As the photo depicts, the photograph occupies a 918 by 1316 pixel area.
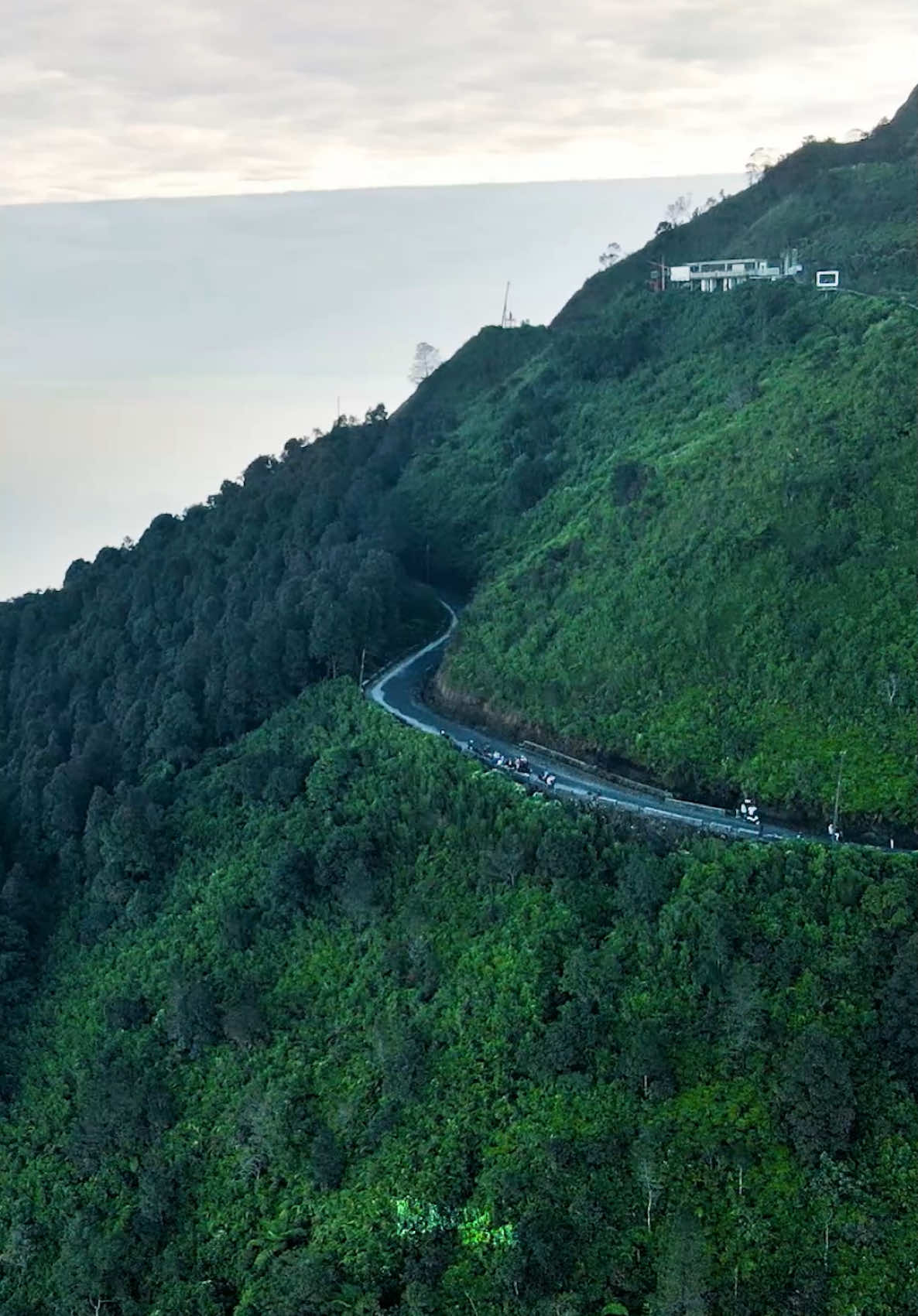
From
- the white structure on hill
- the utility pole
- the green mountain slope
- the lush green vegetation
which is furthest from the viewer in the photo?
the white structure on hill

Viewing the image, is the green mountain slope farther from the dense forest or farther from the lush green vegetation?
the lush green vegetation

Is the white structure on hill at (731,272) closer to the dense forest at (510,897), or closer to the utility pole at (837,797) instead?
the dense forest at (510,897)

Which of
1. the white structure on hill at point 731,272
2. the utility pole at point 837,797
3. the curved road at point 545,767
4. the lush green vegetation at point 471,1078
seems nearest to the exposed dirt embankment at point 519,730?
the curved road at point 545,767

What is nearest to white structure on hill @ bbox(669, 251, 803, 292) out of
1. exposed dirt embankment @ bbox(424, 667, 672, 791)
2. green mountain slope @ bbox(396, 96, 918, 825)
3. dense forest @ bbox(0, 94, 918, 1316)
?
green mountain slope @ bbox(396, 96, 918, 825)

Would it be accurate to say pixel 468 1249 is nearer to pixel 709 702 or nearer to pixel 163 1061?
pixel 163 1061

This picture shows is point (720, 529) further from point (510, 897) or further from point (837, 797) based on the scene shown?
point (510, 897)

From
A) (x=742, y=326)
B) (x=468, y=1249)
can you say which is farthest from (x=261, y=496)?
(x=468, y=1249)

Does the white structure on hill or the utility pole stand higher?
the white structure on hill
